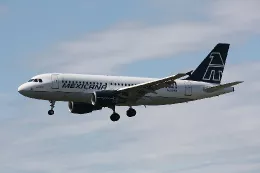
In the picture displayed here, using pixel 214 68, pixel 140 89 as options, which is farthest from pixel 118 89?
pixel 214 68

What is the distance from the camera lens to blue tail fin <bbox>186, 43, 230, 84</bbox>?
119 meters

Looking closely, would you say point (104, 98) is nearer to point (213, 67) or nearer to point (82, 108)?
point (82, 108)

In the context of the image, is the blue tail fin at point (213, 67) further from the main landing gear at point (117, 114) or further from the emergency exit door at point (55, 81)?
the emergency exit door at point (55, 81)

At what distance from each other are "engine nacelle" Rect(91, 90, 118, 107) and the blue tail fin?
13645 millimetres

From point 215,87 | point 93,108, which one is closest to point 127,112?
point 93,108

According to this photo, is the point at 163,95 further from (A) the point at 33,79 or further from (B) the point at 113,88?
(A) the point at 33,79

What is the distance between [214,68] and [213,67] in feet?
0.72

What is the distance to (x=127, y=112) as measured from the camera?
11412 cm

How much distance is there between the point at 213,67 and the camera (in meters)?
122

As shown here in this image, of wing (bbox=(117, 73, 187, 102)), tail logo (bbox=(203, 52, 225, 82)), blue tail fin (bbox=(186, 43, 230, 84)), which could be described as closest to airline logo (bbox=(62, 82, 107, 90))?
wing (bbox=(117, 73, 187, 102))

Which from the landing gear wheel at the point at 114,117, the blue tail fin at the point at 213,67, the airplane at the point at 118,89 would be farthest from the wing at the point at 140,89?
the blue tail fin at the point at 213,67

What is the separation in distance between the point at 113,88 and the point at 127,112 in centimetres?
482

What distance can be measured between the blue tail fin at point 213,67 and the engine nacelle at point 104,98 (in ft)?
44.8

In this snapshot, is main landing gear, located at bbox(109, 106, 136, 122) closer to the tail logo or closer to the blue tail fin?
the blue tail fin
